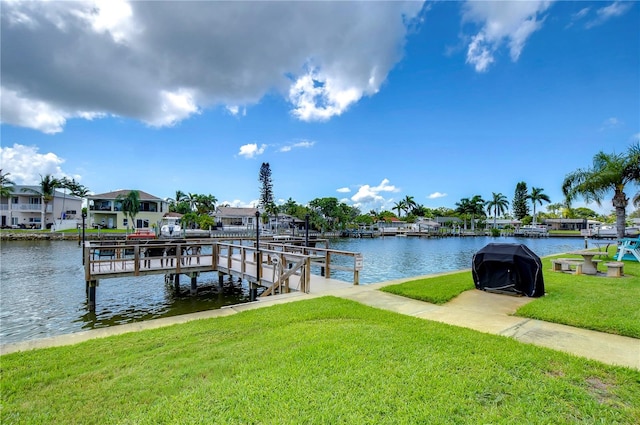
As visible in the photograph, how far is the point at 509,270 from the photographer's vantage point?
8.06 metres

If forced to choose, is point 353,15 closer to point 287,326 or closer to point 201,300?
point 287,326

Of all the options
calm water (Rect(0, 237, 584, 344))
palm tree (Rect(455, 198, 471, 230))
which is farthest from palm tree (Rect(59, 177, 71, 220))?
palm tree (Rect(455, 198, 471, 230))

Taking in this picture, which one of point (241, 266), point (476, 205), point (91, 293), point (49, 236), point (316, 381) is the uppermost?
point (476, 205)

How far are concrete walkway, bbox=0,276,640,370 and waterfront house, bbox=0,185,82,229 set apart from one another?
6089 centimetres

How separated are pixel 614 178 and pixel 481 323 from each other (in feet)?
54.8

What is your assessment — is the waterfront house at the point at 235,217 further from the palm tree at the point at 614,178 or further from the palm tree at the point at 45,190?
the palm tree at the point at 614,178

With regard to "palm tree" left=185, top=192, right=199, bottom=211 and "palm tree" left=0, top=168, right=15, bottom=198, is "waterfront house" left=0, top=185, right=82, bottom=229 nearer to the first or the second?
"palm tree" left=0, top=168, right=15, bottom=198

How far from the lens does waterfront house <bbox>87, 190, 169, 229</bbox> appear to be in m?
49.7

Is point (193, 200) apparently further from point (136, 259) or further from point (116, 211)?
point (136, 259)

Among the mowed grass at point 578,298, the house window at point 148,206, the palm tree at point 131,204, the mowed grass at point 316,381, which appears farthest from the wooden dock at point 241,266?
the house window at point 148,206

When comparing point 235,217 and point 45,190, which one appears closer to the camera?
point 45,190

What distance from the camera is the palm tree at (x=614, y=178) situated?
15961mm

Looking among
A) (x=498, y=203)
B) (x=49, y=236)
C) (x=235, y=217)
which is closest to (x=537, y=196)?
(x=498, y=203)

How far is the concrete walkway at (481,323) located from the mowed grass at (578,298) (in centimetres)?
27
